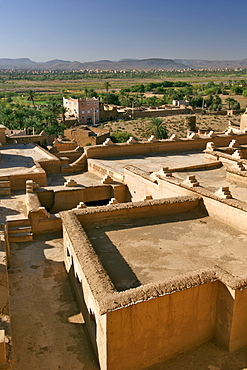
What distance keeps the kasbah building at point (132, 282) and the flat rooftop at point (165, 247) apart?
2cm

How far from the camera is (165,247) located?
814 centimetres

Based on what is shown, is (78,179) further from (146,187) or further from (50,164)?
(146,187)

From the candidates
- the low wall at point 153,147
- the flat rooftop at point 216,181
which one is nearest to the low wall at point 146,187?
the flat rooftop at point 216,181

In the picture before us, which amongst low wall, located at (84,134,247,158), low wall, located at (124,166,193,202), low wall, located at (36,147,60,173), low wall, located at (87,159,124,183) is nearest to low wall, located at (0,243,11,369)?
low wall, located at (124,166,193,202)

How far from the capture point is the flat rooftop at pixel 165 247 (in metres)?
7.19

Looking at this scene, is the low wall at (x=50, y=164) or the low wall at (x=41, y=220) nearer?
the low wall at (x=41, y=220)

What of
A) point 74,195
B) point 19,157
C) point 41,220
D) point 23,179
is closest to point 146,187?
point 74,195

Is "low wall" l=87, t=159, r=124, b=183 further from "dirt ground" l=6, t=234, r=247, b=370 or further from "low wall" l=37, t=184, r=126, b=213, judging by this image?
"dirt ground" l=6, t=234, r=247, b=370

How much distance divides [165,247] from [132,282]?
5.00 ft

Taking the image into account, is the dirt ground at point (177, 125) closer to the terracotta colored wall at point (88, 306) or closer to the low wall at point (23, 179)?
the low wall at point (23, 179)

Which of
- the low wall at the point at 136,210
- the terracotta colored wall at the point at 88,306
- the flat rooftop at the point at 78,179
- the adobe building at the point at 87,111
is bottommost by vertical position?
the adobe building at the point at 87,111

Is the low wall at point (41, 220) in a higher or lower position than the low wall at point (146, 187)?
lower

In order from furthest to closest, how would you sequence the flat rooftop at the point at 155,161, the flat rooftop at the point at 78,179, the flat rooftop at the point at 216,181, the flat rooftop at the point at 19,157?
the flat rooftop at the point at 155,161
the flat rooftop at the point at 19,157
the flat rooftop at the point at 78,179
the flat rooftop at the point at 216,181

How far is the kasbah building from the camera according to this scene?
617 cm
